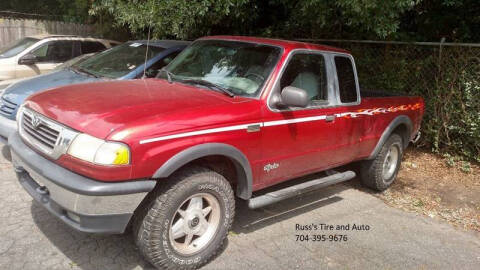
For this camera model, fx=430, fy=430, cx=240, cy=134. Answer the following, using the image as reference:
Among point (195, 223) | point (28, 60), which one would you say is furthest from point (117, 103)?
point (28, 60)

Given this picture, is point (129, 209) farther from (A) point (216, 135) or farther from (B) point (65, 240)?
(B) point (65, 240)

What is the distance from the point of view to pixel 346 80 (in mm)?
4957

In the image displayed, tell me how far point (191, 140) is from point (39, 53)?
6460 mm

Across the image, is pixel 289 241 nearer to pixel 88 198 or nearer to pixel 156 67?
pixel 88 198

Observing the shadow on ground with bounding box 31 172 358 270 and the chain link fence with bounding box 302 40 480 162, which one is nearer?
the shadow on ground with bounding box 31 172 358 270

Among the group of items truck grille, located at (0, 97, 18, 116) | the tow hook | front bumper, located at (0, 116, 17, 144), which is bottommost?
the tow hook

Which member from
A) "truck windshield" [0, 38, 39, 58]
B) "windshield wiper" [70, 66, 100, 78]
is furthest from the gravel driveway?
"truck windshield" [0, 38, 39, 58]

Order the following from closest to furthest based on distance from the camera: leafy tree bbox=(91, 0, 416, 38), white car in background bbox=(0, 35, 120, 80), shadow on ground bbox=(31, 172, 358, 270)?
shadow on ground bbox=(31, 172, 358, 270) → leafy tree bbox=(91, 0, 416, 38) → white car in background bbox=(0, 35, 120, 80)

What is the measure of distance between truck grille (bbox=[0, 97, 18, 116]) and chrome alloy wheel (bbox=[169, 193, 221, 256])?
2.93m

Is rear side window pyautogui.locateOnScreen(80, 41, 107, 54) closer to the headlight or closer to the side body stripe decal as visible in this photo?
the side body stripe decal

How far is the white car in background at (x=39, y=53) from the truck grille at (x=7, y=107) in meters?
2.86

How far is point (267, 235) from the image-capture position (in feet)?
14.3

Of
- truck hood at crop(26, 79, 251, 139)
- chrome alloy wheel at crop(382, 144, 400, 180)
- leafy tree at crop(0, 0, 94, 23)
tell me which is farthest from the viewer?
leafy tree at crop(0, 0, 94, 23)

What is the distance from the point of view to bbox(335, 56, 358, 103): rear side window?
486cm
